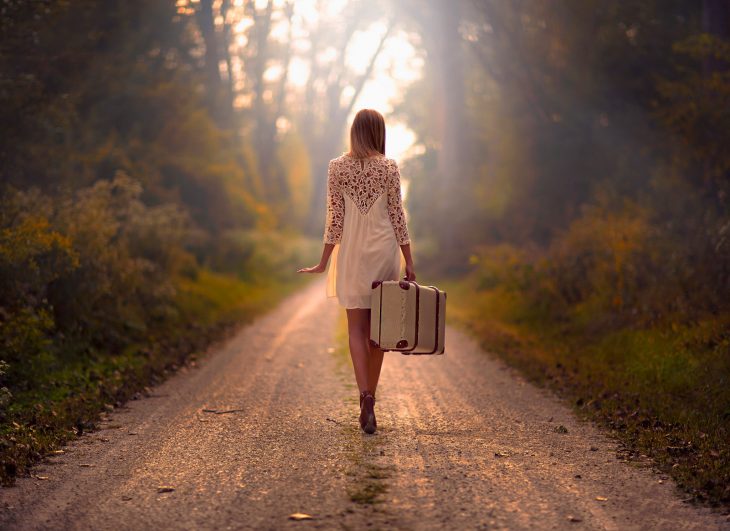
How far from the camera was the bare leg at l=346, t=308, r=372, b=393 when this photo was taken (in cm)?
668

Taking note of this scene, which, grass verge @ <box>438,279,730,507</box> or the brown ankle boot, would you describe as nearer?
grass verge @ <box>438,279,730,507</box>

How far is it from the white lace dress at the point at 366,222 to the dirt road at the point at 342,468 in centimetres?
115

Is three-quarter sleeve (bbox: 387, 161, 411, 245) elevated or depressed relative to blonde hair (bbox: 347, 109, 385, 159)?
depressed

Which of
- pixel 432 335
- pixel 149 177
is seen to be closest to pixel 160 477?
pixel 432 335

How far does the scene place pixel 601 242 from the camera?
14.2 m

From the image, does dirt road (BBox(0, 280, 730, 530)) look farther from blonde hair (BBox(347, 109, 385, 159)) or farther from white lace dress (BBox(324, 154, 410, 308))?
blonde hair (BBox(347, 109, 385, 159))

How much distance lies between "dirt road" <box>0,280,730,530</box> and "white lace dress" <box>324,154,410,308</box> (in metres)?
1.15

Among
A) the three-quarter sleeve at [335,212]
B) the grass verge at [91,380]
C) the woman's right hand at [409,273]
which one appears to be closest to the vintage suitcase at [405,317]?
the woman's right hand at [409,273]

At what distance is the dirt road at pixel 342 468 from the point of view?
4488mm

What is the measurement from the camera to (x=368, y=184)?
664 cm

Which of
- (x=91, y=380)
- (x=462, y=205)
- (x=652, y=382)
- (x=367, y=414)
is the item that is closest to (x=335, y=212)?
(x=367, y=414)

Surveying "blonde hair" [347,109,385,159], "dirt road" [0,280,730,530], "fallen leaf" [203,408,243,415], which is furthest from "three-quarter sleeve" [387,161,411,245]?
"fallen leaf" [203,408,243,415]

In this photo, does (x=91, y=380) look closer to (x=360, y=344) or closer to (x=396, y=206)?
(x=360, y=344)

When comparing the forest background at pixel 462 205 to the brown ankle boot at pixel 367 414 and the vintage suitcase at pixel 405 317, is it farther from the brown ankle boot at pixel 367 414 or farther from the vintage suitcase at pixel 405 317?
the brown ankle boot at pixel 367 414
